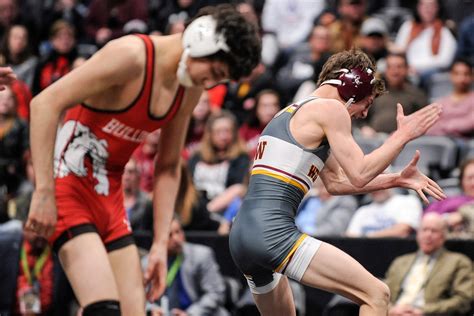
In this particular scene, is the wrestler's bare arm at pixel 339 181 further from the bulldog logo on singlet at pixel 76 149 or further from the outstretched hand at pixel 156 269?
the bulldog logo on singlet at pixel 76 149

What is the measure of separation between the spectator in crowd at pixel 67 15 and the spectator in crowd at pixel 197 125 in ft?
11.5

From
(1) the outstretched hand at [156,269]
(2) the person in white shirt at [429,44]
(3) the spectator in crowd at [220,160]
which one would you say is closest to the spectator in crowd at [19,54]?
(3) the spectator in crowd at [220,160]

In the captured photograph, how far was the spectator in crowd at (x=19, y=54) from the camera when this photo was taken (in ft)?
41.2

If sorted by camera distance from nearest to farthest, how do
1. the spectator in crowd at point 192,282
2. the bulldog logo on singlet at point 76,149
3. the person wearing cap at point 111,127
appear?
1. the person wearing cap at point 111,127
2. the bulldog logo on singlet at point 76,149
3. the spectator in crowd at point 192,282

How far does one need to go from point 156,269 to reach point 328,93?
1391 mm

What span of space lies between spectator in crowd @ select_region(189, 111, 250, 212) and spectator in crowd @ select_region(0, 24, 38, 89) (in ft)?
10.2

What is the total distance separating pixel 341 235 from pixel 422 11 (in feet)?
12.1

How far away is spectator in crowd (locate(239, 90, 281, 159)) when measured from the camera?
10.6m

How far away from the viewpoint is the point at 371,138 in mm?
9844

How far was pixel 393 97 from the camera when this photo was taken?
10.5m

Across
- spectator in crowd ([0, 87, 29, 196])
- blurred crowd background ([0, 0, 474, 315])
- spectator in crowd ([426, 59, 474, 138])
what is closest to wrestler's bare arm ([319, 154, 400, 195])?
blurred crowd background ([0, 0, 474, 315])

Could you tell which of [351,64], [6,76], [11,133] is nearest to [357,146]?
[351,64]

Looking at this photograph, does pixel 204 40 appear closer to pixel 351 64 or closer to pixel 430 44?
pixel 351 64

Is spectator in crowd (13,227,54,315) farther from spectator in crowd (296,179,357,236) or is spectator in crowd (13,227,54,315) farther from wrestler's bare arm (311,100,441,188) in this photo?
wrestler's bare arm (311,100,441,188)
